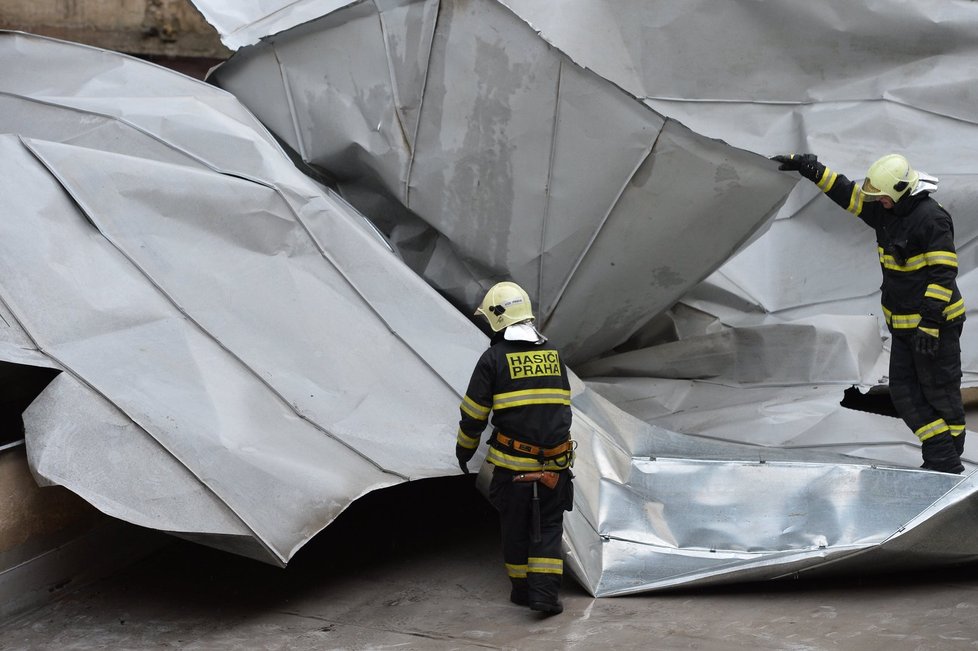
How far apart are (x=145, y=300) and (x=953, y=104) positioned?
207 inches

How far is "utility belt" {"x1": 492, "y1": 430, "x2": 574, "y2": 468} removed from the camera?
402cm

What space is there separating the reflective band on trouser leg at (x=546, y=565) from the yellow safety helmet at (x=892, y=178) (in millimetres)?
2117

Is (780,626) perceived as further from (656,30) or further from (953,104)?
(953,104)

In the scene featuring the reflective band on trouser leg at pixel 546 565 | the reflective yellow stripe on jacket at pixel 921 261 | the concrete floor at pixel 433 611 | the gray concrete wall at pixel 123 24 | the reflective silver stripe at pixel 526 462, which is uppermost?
the gray concrete wall at pixel 123 24

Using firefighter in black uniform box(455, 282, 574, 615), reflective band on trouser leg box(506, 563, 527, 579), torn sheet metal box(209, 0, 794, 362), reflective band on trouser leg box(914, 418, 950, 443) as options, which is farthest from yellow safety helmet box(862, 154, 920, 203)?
reflective band on trouser leg box(506, 563, 527, 579)

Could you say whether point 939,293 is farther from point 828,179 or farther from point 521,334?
point 521,334

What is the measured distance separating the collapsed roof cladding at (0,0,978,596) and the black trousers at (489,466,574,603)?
0.17 meters

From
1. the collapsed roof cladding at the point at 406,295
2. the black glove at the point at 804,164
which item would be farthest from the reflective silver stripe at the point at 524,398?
the black glove at the point at 804,164

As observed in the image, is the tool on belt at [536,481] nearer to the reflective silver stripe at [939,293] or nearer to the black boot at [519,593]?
the black boot at [519,593]

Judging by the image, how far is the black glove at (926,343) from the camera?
473 centimetres

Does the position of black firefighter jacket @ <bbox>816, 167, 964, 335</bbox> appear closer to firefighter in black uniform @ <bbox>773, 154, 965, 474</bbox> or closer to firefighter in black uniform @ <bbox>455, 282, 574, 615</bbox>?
firefighter in black uniform @ <bbox>773, 154, 965, 474</bbox>

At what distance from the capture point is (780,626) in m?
3.77

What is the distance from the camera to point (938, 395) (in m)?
4.80

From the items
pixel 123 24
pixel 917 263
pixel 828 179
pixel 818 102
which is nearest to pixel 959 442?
pixel 917 263
